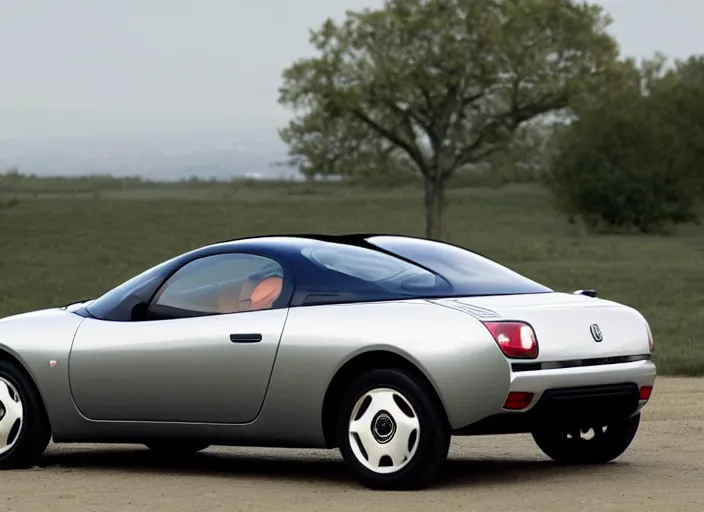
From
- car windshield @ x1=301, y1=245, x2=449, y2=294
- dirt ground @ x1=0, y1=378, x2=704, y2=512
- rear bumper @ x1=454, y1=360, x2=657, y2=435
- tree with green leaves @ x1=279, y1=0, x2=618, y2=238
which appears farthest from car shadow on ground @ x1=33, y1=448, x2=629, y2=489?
tree with green leaves @ x1=279, y1=0, x2=618, y2=238

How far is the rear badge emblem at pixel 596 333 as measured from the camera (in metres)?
7.90

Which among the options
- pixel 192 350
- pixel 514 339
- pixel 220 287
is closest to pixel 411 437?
pixel 514 339

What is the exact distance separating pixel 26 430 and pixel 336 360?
2.17m

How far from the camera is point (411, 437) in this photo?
7695 millimetres

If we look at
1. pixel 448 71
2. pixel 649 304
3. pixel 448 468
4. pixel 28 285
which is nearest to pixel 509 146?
pixel 448 71

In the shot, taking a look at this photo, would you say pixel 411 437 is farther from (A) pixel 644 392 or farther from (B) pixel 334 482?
(A) pixel 644 392

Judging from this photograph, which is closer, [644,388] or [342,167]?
[644,388]

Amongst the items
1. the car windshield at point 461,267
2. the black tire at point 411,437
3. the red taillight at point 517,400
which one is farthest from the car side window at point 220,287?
the red taillight at point 517,400

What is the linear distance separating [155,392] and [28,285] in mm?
27932

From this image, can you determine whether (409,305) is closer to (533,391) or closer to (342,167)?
(533,391)

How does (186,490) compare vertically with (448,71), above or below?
below

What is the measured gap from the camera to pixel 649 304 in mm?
28500

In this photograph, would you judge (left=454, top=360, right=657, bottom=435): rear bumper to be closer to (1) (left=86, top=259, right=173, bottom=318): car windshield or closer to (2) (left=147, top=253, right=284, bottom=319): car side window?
(2) (left=147, top=253, right=284, bottom=319): car side window

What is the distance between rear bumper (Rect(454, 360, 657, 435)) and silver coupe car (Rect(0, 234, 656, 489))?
0.01 metres
